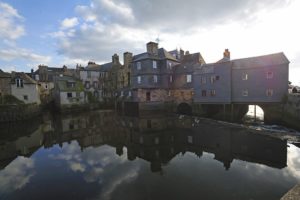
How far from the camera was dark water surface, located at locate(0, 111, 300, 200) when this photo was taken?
794 centimetres

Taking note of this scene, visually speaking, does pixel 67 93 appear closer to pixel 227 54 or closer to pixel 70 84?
pixel 70 84

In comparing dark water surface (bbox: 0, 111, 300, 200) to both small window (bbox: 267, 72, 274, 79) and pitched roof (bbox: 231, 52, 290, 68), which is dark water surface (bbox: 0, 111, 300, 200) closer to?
small window (bbox: 267, 72, 274, 79)

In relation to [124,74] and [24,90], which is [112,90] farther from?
[24,90]

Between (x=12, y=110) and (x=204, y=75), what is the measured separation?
33311 millimetres

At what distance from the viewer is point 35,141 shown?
1720 cm

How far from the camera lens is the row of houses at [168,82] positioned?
24.5 m

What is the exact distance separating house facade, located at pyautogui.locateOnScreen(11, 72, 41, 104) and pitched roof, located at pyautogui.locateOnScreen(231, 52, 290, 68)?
38.0m

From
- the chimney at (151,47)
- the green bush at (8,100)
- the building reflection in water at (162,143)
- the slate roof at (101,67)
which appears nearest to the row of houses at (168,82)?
the chimney at (151,47)

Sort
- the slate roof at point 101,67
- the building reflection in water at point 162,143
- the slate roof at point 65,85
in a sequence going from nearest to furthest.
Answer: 1. the building reflection in water at point 162,143
2. the slate roof at point 65,85
3. the slate roof at point 101,67

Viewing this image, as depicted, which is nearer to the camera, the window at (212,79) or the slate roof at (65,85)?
the window at (212,79)

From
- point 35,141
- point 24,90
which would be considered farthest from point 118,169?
point 24,90

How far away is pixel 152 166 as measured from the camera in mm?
10789

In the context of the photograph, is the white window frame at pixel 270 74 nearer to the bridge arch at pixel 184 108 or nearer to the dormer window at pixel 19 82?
the bridge arch at pixel 184 108

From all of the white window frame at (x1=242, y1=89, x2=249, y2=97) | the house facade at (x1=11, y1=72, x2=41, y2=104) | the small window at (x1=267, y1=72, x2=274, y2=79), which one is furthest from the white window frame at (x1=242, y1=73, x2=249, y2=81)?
the house facade at (x1=11, y1=72, x2=41, y2=104)
